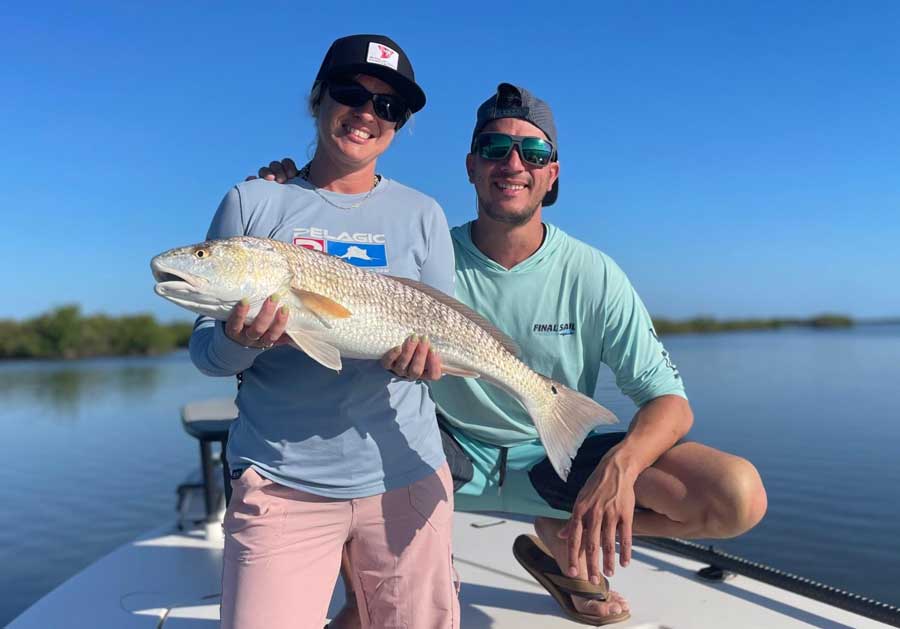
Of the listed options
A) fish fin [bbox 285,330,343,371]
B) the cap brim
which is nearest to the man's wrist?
fish fin [bbox 285,330,343,371]

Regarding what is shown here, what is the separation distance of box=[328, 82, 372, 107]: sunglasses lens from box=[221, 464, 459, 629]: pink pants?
1.46m

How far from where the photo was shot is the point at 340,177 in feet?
9.01

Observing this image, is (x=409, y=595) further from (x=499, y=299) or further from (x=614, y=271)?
(x=614, y=271)

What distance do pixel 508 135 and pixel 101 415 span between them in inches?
751

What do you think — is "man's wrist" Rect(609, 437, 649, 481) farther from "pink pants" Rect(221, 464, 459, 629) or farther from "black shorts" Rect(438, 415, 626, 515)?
"pink pants" Rect(221, 464, 459, 629)

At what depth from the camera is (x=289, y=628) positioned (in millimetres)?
2395

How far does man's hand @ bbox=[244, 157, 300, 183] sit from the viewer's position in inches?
112

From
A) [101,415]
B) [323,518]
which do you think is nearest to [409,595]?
[323,518]

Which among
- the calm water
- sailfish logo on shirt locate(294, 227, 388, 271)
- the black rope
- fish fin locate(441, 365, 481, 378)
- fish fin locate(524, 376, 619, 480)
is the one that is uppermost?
sailfish logo on shirt locate(294, 227, 388, 271)

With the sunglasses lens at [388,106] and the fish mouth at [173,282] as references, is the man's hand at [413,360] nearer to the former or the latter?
the fish mouth at [173,282]

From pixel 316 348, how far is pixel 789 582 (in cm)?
292

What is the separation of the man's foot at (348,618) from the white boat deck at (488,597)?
435 mm

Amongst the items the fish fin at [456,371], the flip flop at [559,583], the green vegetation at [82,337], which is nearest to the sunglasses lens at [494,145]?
the fish fin at [456,371]

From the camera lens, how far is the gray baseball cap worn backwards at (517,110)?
3.64 metres
